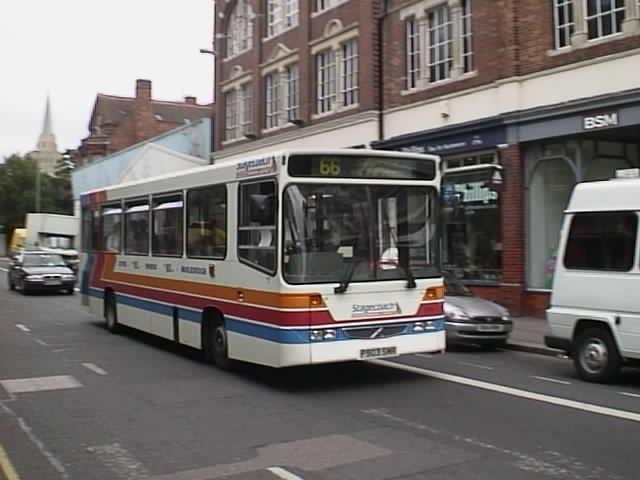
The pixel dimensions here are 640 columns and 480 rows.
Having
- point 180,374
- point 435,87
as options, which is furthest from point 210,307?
point 435,87

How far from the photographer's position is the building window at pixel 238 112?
3212 cm

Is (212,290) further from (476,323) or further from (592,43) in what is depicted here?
(592,43)

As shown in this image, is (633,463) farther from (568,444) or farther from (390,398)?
(390,398)

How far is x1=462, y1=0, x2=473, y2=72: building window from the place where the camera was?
66.9 ft

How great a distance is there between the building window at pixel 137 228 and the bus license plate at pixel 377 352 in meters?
5.55

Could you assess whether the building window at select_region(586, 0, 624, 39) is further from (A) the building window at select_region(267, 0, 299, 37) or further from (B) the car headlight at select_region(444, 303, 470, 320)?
(A) the building window at select_region(267, 0, 299, 37)

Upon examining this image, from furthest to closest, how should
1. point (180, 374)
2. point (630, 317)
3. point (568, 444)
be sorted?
point (180, 374) → point (630, 317) → point (568, 444)

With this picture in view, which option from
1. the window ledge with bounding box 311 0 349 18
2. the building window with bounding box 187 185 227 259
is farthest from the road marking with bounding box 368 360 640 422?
the window ledge with bounding box 311 0 349 18

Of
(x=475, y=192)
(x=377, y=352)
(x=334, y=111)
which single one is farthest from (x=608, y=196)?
(x=334, y=111)

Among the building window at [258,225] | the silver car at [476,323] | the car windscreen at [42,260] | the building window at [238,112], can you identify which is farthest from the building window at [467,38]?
the car windscreen at [42,260]

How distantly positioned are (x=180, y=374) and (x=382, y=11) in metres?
15.8

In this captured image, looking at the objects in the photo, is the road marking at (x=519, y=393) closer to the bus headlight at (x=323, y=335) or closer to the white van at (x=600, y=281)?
the white van at (x=600, y=281)

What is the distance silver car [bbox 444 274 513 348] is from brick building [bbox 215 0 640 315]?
4603 millimetres

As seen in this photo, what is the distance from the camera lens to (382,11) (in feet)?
77.2
